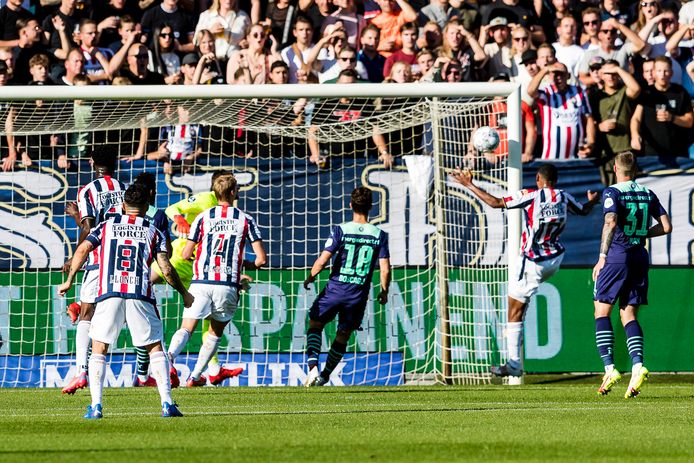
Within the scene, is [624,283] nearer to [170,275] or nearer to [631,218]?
[631,218]

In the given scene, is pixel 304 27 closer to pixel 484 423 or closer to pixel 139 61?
pixel 139 61

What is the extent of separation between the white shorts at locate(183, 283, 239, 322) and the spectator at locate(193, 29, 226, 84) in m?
4.94

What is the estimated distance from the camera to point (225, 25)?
1928 cm

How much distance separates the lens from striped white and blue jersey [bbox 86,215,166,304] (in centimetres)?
985

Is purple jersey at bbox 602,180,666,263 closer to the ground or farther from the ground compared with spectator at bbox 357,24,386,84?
closer to the ground

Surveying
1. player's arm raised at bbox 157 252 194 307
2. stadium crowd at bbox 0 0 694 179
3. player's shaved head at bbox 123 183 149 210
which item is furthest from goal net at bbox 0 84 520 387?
player's arm raised at bbox 157 252 194 307

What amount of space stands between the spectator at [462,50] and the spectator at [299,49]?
1957 millimetres

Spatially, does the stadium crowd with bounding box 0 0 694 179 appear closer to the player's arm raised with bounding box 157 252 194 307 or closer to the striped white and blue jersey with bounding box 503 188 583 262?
the striped white and blue jersey with bounding box 503 188 583 262

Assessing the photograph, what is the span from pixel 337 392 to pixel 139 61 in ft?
21.5

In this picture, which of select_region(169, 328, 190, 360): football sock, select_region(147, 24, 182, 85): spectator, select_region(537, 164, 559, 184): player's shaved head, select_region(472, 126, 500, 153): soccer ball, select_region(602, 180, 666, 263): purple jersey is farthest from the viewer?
select_region(147, 24, 182, 85): spectator

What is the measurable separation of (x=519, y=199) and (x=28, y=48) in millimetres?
7910

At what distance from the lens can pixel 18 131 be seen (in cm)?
1631

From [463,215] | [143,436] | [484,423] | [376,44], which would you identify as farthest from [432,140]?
[143,436]

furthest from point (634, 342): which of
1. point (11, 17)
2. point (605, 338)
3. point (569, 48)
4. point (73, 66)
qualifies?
point (11, 17)
